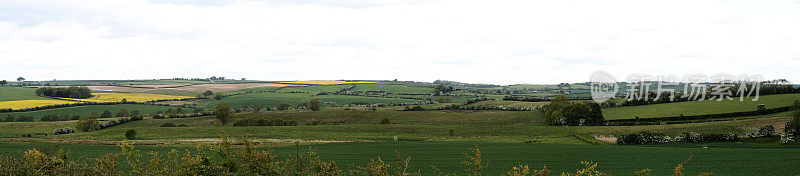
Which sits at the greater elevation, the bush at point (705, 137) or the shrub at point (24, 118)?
the bush at point (705, 137)

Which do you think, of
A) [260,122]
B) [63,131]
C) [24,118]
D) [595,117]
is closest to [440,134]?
[595,117]

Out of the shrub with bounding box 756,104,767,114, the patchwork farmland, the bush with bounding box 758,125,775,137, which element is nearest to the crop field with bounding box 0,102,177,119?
the patchwork farmland

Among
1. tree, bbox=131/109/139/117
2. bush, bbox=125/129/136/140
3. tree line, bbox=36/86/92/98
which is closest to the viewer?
bush, bbox=125/129/136/140

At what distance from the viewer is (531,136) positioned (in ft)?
209

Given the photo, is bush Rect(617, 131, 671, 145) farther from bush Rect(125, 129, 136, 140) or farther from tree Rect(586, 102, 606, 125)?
bush Rect(125, 129, 136, 140)

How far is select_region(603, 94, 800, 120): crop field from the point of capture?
246ft

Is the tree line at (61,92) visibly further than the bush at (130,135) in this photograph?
Yes

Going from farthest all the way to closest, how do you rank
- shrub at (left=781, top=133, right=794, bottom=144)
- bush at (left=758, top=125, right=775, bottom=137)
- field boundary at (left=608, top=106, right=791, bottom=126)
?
field boundary at (left=608, top=106, right=791, bottom=126) < bush at (left=758, top=125, right=775, bottom=137) < shrub at (left=781, top=133, right=794, bottom=144)

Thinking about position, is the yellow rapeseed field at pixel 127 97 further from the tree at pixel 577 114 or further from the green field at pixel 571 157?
the tree at pixel 577 114

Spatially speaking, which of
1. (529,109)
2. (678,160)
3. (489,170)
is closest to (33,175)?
(489,170)

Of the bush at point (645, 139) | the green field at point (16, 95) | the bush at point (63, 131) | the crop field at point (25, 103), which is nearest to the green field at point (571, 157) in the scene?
the bush at point (645, 139)

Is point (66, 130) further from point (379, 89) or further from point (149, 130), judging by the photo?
point (379, 89)

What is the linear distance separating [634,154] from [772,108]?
2075 inches

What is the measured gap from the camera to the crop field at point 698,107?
74938mm
